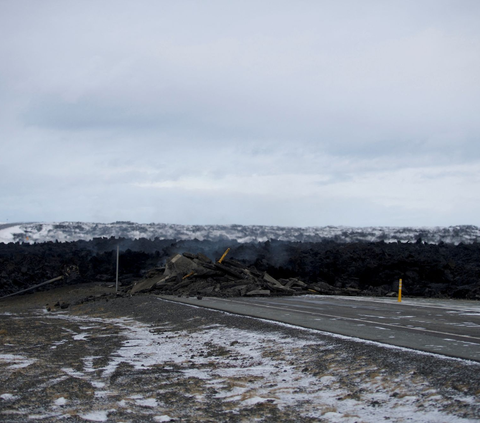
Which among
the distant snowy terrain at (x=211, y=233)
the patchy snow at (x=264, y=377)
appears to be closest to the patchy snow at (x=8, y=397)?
the patchy snow at (x=264, y=377)

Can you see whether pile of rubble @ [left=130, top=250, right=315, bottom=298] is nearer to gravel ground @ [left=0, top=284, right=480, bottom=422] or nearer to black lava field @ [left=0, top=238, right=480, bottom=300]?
black lava field @ [left=0, top=238, right=480, bottom=300]

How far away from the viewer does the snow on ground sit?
6422 millimetres

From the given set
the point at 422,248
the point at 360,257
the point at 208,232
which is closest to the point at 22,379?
the point at 360,257

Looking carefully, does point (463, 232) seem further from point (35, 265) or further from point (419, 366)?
point (419, 366)

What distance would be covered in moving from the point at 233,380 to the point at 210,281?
2157 cm

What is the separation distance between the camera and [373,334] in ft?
37.5

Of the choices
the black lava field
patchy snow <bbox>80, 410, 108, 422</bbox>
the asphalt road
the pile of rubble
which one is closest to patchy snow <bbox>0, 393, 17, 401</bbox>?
patchy snow <bbox>80, 410, 108, 422</bbox>

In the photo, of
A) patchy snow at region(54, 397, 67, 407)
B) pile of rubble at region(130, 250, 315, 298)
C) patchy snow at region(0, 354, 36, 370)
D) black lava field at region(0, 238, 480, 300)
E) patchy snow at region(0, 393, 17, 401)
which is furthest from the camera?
black lava field at region(0, 238, 480, 300)

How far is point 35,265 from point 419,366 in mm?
39707

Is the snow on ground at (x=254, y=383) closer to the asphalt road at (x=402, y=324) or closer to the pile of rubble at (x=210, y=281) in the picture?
the asphalt road at (x=402, y=324)

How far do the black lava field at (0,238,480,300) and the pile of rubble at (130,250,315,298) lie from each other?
275 cm

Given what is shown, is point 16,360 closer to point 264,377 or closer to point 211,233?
point 264,377

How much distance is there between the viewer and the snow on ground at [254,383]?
6.42 metres

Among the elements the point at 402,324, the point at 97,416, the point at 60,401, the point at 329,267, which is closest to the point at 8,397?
the point at 60,401
